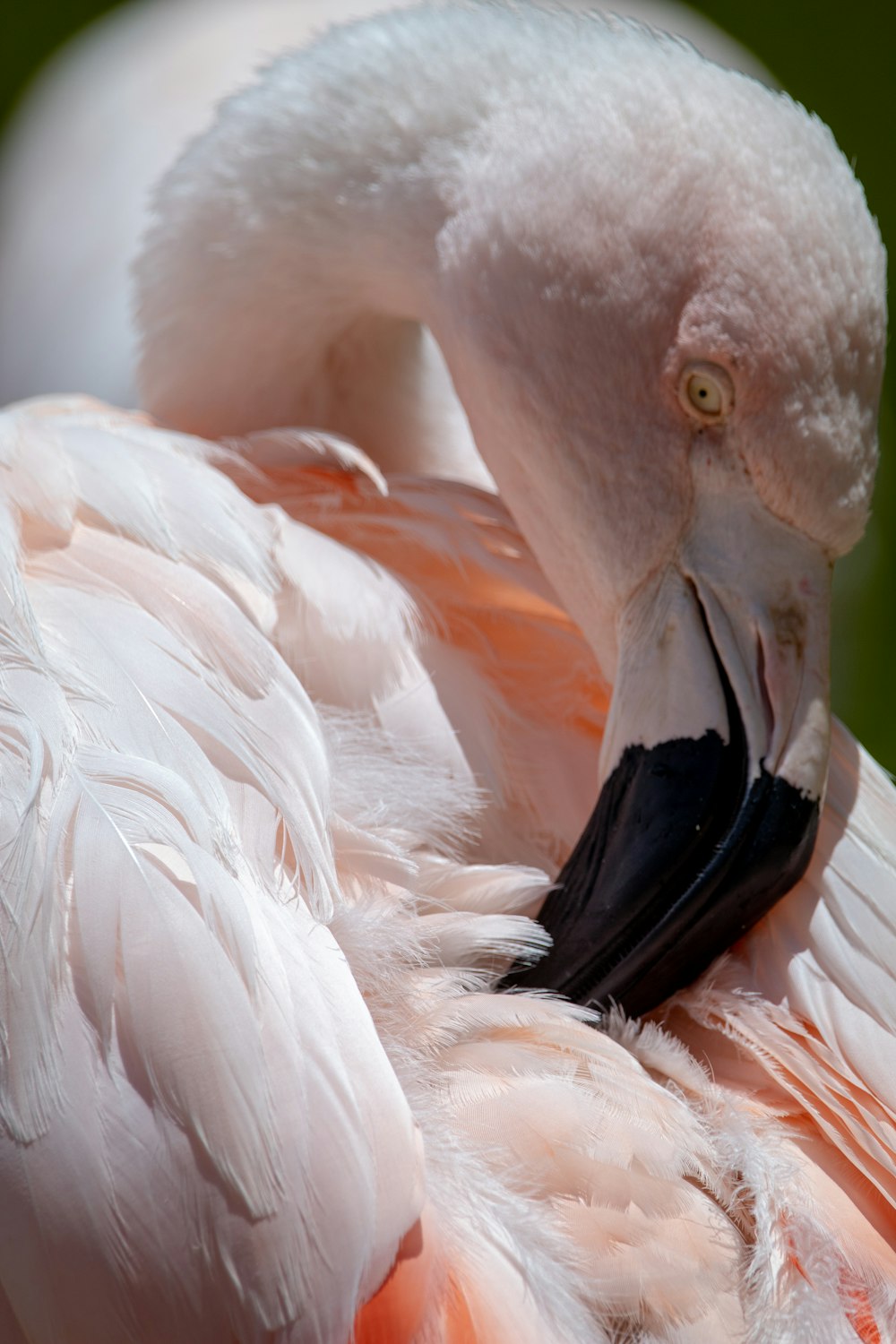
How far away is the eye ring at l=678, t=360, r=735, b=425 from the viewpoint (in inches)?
52.7

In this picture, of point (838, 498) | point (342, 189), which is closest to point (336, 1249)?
point (838, 498)

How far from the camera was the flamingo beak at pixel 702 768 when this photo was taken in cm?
126

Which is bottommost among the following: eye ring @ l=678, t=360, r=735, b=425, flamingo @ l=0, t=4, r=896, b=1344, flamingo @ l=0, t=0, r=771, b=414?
flamingo @ l=0, t=0, r=771, b=414

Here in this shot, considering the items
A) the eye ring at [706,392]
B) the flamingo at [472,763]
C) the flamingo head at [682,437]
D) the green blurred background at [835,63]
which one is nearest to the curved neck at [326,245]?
the flamingo at [472,763]

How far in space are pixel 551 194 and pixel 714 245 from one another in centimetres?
19

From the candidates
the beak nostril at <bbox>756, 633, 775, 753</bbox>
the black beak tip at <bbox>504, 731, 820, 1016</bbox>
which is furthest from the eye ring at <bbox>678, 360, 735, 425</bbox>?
the black beak tip at <bbox>504, 731, 820, 1016</bbox>

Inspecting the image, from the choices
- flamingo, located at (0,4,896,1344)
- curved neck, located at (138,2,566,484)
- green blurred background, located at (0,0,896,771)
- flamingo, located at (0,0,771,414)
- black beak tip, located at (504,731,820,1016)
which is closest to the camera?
flamingo, located at (0,4,896,1344)

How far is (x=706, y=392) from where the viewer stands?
135cm

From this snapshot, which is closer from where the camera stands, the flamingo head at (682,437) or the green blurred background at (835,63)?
the flamingo head at (682,437)

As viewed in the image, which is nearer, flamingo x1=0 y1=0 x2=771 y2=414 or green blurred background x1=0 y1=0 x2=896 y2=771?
flamingo x1=0 y1=0 x2=771 y2=414

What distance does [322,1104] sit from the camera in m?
1.00

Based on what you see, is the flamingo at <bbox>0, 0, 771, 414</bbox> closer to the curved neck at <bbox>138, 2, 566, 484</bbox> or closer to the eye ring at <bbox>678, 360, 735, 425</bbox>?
the curved neck at <bbox>138, 2, 566, 484</bbox>

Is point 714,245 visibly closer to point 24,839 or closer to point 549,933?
point 549,933

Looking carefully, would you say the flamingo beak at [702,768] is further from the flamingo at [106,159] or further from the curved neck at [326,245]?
the flamingo at [106,159]
